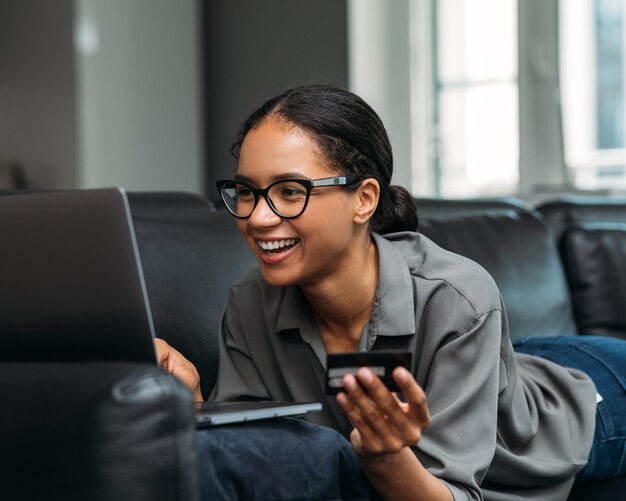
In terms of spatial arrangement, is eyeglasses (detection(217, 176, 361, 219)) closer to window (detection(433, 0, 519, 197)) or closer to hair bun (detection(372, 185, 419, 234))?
hair bun (detection(372, 185, 419, 234))

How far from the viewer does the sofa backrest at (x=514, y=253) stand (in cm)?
222

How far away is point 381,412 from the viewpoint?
42.3 inches

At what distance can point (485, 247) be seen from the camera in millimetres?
2271

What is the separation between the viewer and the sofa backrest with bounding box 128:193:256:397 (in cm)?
164

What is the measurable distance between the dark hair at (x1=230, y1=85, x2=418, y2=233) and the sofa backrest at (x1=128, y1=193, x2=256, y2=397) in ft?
0.97

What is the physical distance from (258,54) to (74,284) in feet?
10.5

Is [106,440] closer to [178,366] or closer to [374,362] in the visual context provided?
[374,362]

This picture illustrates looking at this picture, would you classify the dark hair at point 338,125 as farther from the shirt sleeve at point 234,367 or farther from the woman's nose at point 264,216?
the shirt sleeve at point 234,367

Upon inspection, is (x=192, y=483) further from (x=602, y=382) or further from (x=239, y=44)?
(x=239, y=44)

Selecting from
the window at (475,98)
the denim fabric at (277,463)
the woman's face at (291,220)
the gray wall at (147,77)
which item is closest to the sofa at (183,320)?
the denim fabric at (277,463)

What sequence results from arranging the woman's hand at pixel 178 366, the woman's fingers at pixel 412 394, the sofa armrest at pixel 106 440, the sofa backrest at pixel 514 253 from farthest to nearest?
the sofa backrest at pixel 514 253 < the woman's hand at pixel 178 366 < the woman's fingers at pixel 412 394 < the sofa armrest at pixel 106 440

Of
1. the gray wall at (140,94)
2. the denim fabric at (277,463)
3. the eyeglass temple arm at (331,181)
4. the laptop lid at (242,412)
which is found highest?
the gray wall at (140,94)

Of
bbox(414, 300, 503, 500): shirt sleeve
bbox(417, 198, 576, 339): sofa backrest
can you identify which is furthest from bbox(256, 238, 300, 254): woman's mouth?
bbox(417, 198, 576, 339): sofa backrest

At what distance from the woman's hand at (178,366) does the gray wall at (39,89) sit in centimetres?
228
